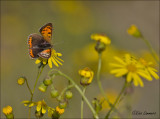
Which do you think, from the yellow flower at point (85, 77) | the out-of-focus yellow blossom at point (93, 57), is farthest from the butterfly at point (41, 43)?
the out-of-focus yellow blossom at point (93, 57)

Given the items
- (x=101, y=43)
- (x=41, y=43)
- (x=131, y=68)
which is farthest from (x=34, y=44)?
(x=131, y=68)

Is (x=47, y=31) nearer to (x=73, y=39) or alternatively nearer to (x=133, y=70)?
(x=133, y=70)

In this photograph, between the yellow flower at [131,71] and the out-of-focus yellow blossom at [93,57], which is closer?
the yellow flower at [131,71]

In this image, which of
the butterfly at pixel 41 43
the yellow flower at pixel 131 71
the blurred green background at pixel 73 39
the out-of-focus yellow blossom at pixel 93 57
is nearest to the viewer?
the yellow flower at pixel 131 71

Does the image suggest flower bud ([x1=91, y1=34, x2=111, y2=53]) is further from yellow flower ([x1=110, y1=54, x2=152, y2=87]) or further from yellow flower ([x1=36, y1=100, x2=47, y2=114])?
yellow flower ([x1=36, y1=100, x2=47, y2=114])

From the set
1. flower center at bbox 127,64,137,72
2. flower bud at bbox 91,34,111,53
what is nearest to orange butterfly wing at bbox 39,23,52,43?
flower bud at bbox 91,34,111,53

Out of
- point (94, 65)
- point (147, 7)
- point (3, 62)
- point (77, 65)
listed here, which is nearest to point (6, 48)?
point (3, 62)

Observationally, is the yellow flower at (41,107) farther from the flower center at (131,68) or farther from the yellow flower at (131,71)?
the flower center at (131,68)
